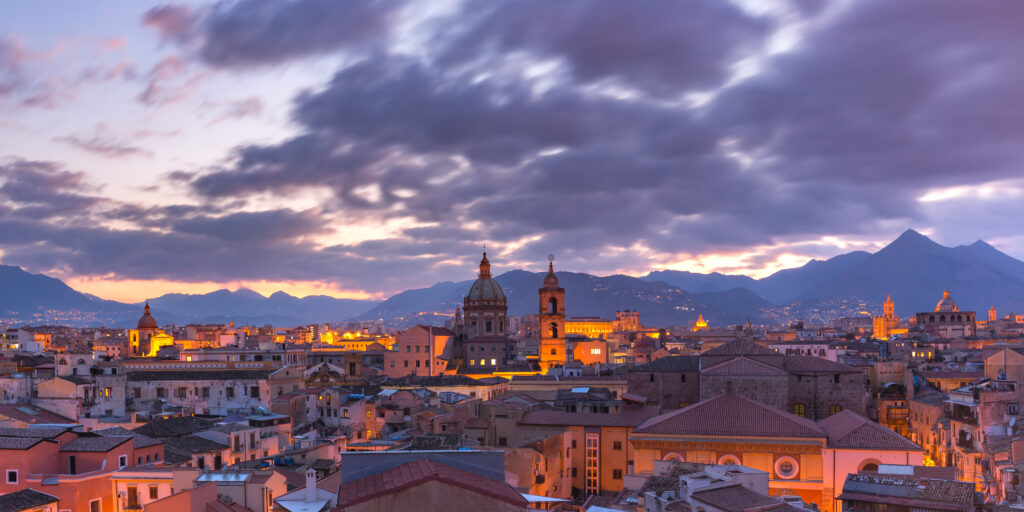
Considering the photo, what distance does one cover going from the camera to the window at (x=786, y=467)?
42.6 m

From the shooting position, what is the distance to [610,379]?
78.1 meters

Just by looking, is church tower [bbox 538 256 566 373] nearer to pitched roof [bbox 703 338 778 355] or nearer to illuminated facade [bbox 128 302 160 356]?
pitched roof [bbox 703 338 778 355]

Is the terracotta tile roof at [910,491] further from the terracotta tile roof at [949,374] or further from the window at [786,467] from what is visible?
the terracotta tile roof at [949,374]

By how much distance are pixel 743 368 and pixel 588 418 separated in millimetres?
10463

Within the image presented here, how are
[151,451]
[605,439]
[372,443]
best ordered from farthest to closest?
[605,439]
[372,443]
[151,451]

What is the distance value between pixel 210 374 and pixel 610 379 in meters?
33.3

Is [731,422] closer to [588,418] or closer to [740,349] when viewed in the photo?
[588,418]

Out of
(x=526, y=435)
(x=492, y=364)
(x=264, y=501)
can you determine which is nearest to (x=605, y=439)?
(x=526, y=435)

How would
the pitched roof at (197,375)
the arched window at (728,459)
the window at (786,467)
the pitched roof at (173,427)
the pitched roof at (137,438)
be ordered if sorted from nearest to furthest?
the pitched roof at (137,438) < the window at (786,467) < the arched window at (728,459) < the pitched roof at (173,427) < the pitched roof at (197,375)

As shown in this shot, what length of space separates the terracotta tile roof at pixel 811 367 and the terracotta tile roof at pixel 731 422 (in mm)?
11391

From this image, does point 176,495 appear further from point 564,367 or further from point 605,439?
point 564,367

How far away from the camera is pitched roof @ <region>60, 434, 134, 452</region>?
3728 cm

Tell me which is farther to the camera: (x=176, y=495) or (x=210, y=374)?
(x=210, y=374)

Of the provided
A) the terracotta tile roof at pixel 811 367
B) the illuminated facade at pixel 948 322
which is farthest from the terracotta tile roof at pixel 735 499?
the illuminated facade at pixel 948 322
